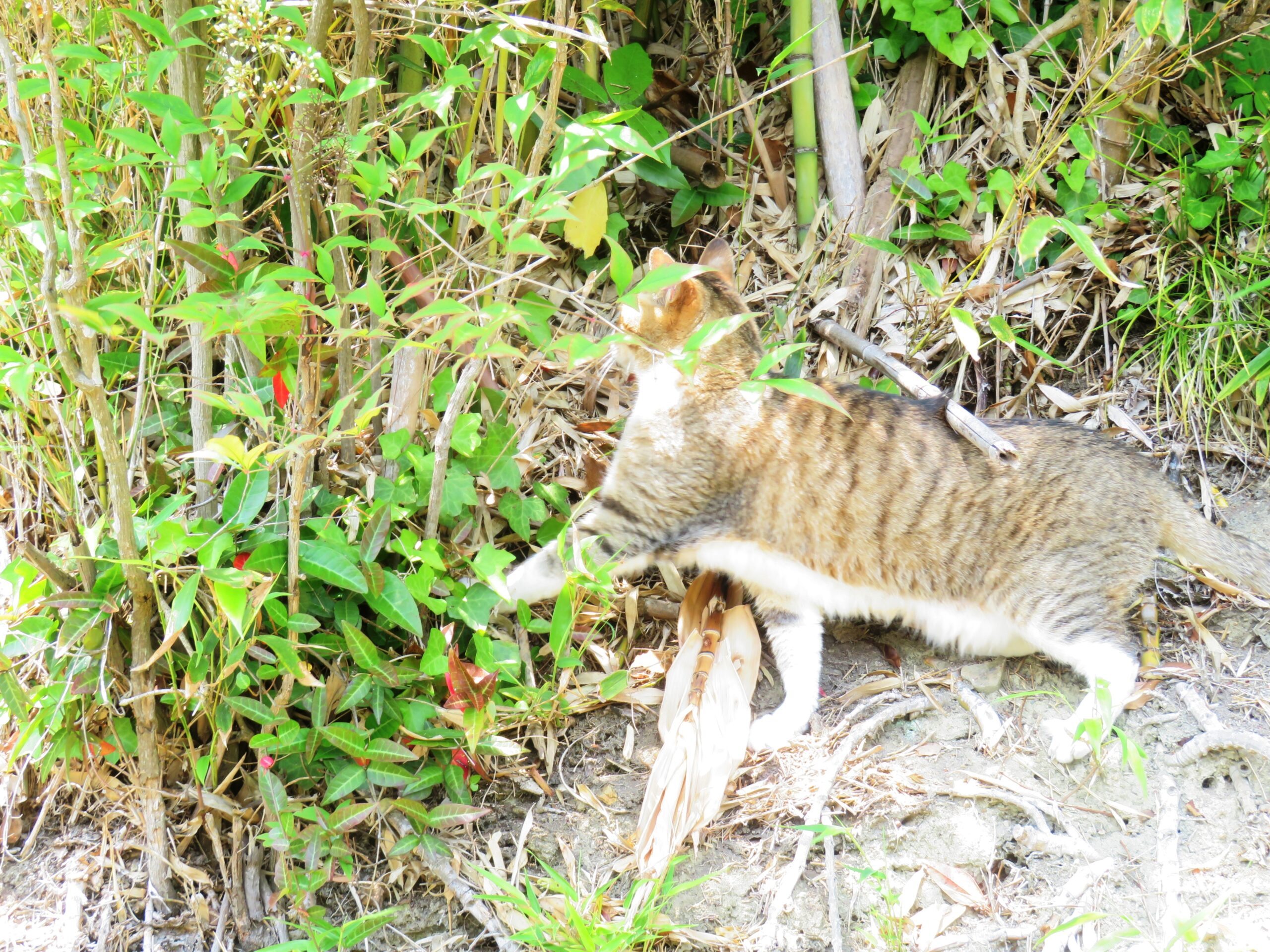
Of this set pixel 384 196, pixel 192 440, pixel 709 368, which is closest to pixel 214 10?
pixel 384 196

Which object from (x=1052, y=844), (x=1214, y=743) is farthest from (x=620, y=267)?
(x=1214, y=743)

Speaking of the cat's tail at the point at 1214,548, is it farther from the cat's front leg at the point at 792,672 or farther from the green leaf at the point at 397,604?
the green leaf at the point at 397,604

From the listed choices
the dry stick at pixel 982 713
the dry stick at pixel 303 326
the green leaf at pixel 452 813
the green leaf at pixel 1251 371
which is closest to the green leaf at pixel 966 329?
the dry stick at pixel 982 713

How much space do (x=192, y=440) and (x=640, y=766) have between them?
1.55 metres

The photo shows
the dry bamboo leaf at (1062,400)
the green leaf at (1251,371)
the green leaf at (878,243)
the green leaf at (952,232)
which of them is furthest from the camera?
the green leaf at (952,232)

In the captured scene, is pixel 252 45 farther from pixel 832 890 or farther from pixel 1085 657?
pixel 1085 657

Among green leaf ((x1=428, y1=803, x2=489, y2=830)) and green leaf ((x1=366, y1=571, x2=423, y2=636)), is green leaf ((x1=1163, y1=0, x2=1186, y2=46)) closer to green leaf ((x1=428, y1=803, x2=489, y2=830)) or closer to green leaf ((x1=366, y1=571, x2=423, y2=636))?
green leaf ((x1=366, y1=571, x2=423, y2=636))

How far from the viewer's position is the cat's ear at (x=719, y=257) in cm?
345

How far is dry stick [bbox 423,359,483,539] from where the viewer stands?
2488 mm

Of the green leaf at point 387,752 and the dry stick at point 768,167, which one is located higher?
the dry stick at point 768,167

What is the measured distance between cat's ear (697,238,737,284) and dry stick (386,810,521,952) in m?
1.94

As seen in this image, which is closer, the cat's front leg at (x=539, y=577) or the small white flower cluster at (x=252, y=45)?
the small white flower cluster at (x=252, y=45)

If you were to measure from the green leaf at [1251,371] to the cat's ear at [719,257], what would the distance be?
1.72m

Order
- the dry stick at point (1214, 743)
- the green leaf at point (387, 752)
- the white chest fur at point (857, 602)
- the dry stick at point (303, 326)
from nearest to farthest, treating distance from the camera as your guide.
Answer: the dry stick at point (303, 326)
the green leaf at point (387, 752)
the dry stick at point (1214, 743)
the white chest fur at point (857, 602)
